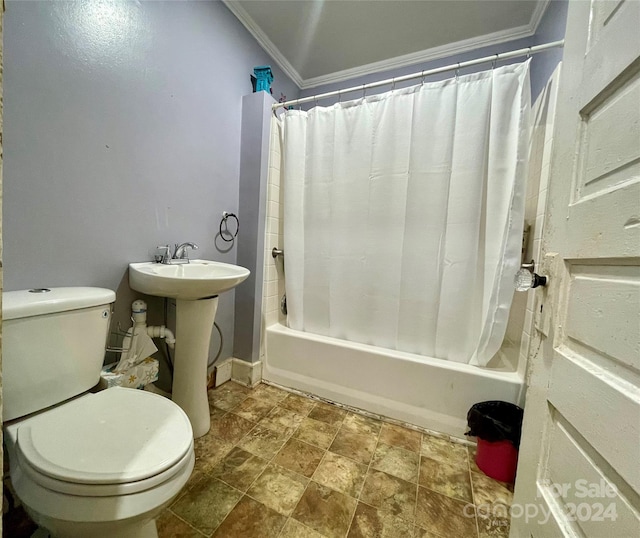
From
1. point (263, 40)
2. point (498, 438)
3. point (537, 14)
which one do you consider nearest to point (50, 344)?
point (498, 438)

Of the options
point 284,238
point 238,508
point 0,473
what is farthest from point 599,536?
point 284,238

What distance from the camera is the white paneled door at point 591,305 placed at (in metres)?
0.41

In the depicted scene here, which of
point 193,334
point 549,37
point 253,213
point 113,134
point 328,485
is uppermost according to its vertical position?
point 549,37

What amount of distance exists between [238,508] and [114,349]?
82 centimetres

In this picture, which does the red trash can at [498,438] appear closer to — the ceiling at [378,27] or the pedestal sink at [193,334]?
the pedestal sink at [193,334]

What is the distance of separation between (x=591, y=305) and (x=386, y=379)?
1.14 metres

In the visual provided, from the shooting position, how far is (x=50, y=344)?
840 mm

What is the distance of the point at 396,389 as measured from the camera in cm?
147

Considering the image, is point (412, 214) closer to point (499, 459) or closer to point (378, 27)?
point (499, 459)

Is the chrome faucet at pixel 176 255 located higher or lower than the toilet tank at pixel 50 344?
higher

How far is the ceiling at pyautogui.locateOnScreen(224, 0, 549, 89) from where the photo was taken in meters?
1.59

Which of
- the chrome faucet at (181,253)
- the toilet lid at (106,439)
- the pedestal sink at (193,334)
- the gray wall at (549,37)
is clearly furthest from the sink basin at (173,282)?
the gray wall at (549,37)

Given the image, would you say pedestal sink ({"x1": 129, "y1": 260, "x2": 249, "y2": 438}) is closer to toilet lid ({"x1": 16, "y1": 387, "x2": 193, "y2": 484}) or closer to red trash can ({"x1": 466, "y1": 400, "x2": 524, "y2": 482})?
toilet lid ({"x1": 16, "y1": 387, "x2": 193, "y2": 484})

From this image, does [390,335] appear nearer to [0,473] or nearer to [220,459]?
[220,459]
